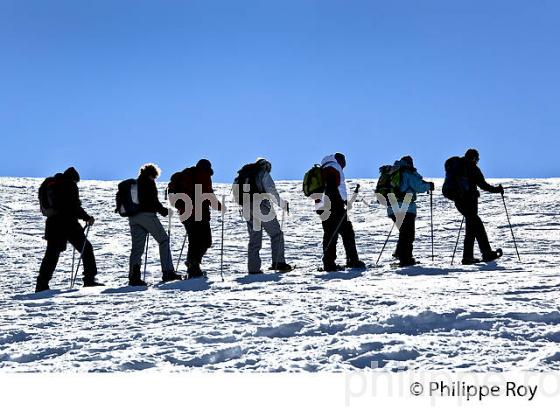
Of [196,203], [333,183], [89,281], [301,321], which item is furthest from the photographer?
[333,183]

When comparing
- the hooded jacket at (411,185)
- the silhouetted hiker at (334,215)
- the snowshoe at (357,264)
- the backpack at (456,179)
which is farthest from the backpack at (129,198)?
the backpack at (456,179)

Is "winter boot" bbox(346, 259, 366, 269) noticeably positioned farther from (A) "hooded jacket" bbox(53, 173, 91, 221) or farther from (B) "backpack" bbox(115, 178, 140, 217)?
(A) "hooded jacket" bbox(53, 173, 91, 221)

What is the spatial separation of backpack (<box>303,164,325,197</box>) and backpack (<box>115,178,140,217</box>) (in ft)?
8.38

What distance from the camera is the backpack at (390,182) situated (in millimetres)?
11836

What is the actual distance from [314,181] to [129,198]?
9.12 feet

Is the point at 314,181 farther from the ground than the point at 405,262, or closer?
farther from the ground

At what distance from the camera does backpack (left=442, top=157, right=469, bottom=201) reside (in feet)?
38.9

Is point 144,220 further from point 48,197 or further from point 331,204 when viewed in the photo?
point 331,204

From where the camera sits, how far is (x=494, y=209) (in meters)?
21.4

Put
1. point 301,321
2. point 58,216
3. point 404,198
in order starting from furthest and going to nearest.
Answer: point 404,198 → point 58,216 → point 301,321

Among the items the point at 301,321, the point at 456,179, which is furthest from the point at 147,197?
the point at 456,179

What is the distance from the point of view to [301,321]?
6938 mm

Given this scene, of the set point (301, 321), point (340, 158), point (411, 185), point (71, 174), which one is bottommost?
point (301, 321)

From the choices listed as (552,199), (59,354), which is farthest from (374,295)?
(552,199)
